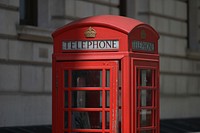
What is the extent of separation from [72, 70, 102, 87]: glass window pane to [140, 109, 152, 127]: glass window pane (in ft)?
2.20

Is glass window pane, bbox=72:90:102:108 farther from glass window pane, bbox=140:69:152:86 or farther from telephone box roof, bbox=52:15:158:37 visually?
telephone box roof, bbox=52:15:158:37

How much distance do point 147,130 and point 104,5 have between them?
26.8 feet

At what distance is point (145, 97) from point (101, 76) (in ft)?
2.22

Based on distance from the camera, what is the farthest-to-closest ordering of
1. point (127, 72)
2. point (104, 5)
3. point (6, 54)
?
1. point (104, 5)
2. point (6, 54)
3. point (127, 72)

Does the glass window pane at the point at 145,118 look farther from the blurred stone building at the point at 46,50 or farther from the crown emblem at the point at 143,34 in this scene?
the blurred stone building at the point at 46,50

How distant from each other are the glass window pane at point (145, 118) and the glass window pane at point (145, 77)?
342 mm

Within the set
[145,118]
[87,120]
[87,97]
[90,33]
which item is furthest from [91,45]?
[145,118]

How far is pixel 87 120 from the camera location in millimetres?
7305

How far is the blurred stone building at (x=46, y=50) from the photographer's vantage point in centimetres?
1210

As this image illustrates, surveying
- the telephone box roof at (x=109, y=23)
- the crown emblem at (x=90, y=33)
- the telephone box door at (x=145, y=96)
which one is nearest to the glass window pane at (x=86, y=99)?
the telephone box door at (x=145, y=96)

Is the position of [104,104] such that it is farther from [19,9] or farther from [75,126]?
[19,9]

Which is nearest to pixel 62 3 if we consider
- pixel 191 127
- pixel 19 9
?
pixel 19 9

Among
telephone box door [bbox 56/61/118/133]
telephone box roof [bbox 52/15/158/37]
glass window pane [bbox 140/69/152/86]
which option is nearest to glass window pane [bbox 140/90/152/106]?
glass window pane [bbox 140/69/152/86]

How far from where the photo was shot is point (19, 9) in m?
13.1
